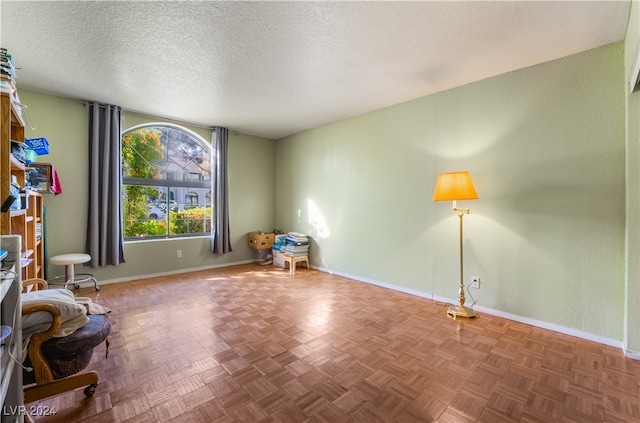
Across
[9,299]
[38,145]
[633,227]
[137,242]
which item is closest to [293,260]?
[137,242]

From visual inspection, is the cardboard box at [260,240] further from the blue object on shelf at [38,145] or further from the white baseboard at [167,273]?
the blue object on shelf at [38,145]

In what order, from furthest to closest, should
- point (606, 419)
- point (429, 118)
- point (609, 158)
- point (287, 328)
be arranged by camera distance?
point (429, 118) < point (287, 328) < point (609, 158) < point (606, 419)

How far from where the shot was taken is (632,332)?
2.04m

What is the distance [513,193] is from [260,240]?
393cm

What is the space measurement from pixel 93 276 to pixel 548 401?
15.9 ft

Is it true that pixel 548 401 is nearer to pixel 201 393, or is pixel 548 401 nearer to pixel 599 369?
pixel 599 369

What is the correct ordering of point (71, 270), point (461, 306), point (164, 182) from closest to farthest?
point (461, 306), point (71, 270), point (164, 182)

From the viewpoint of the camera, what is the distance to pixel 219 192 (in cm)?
488

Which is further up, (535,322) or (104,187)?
(104,187)

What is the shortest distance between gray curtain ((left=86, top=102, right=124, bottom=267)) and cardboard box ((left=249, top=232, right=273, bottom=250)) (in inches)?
80.1

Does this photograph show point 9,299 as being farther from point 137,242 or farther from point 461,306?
point 461,306

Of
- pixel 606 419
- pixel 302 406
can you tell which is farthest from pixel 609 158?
pixel 302 406

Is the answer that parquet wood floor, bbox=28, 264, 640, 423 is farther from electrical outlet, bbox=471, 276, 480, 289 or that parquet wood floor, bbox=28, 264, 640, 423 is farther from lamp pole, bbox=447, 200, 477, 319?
electrical outlet, bbox=471, 276, 480, 289

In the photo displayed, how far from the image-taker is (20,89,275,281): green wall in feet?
11.6
